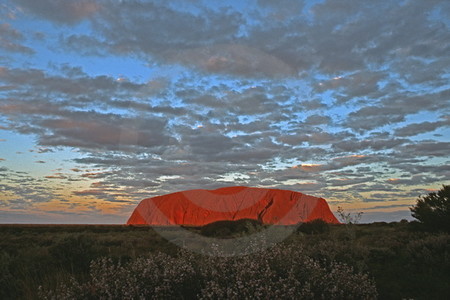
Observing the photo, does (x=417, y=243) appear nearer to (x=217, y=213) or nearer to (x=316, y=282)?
(x=316, y=282)

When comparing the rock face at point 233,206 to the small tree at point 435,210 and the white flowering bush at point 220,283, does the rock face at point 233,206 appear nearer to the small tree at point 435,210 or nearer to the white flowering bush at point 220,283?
the small tree at point 435,210

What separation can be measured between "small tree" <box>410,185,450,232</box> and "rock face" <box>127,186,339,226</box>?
61.1m

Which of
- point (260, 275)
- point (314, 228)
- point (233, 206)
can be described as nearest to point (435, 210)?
point (314, 228)

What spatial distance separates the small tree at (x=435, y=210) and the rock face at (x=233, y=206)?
61097mm

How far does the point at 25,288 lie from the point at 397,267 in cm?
853

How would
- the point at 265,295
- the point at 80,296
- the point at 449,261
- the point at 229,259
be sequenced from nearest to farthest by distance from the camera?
the point at 265,295
the point at 80,296
the point at 229,259
the point at 449,261

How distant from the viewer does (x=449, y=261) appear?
768cm

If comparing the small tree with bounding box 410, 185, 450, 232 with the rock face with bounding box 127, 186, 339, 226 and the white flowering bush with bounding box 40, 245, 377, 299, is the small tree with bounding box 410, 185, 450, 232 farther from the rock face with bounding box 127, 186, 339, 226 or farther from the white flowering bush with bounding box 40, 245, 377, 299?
the rock face with bounding box 127, 186, 339, 226

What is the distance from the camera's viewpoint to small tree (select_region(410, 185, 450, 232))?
1395 centimetres

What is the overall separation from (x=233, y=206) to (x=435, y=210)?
68.0 m

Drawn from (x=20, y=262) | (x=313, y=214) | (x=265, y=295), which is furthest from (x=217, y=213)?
(x=265, y=295)

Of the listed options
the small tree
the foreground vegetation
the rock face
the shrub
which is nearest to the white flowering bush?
the foreground vegetation

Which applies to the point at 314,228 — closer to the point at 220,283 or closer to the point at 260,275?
the point at 220,283

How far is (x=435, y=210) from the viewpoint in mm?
14695
